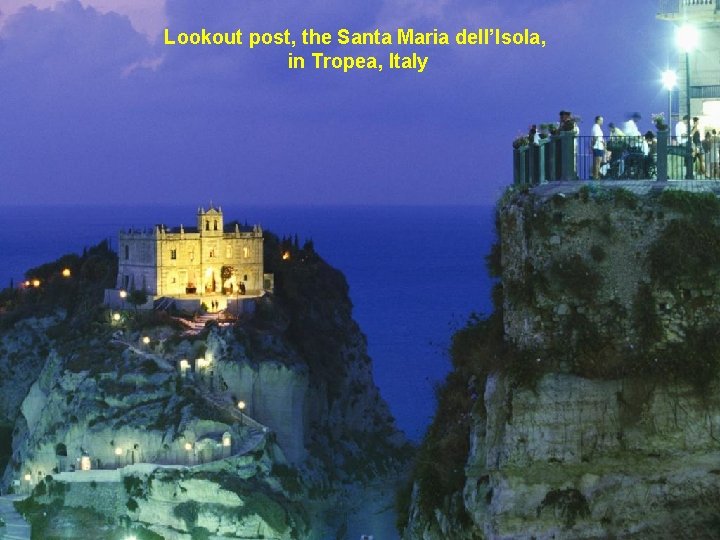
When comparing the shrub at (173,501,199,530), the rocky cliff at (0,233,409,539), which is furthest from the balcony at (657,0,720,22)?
the shrub at (173,501,199,530)

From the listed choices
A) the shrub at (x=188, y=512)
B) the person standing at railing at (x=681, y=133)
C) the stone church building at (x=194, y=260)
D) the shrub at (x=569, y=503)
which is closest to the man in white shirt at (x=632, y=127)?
the person standing at railing at (x=681, y=133)

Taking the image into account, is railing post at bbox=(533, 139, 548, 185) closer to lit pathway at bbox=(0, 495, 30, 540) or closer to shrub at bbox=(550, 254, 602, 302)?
shrub at bbox=(550, 254, 602, 302)

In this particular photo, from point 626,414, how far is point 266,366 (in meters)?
60.7

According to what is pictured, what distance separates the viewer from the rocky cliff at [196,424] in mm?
69188

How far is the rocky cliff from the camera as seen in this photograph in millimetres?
69188

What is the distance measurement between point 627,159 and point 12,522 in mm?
55951

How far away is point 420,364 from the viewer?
364 ft

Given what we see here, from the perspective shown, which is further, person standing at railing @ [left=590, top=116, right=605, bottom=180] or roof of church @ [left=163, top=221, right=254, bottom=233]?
roof of church @ [left=163, top=221, right=254, bottom=233]

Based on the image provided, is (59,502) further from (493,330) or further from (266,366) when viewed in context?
(493,330)

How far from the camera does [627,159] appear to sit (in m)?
18.4

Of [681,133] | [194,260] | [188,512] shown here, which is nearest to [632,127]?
[681,133]

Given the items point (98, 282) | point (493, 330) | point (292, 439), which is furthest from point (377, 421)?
point (493, 330)

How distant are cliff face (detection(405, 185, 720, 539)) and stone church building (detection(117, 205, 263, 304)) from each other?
66.5 metres

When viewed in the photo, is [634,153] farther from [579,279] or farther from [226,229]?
[226,229]
